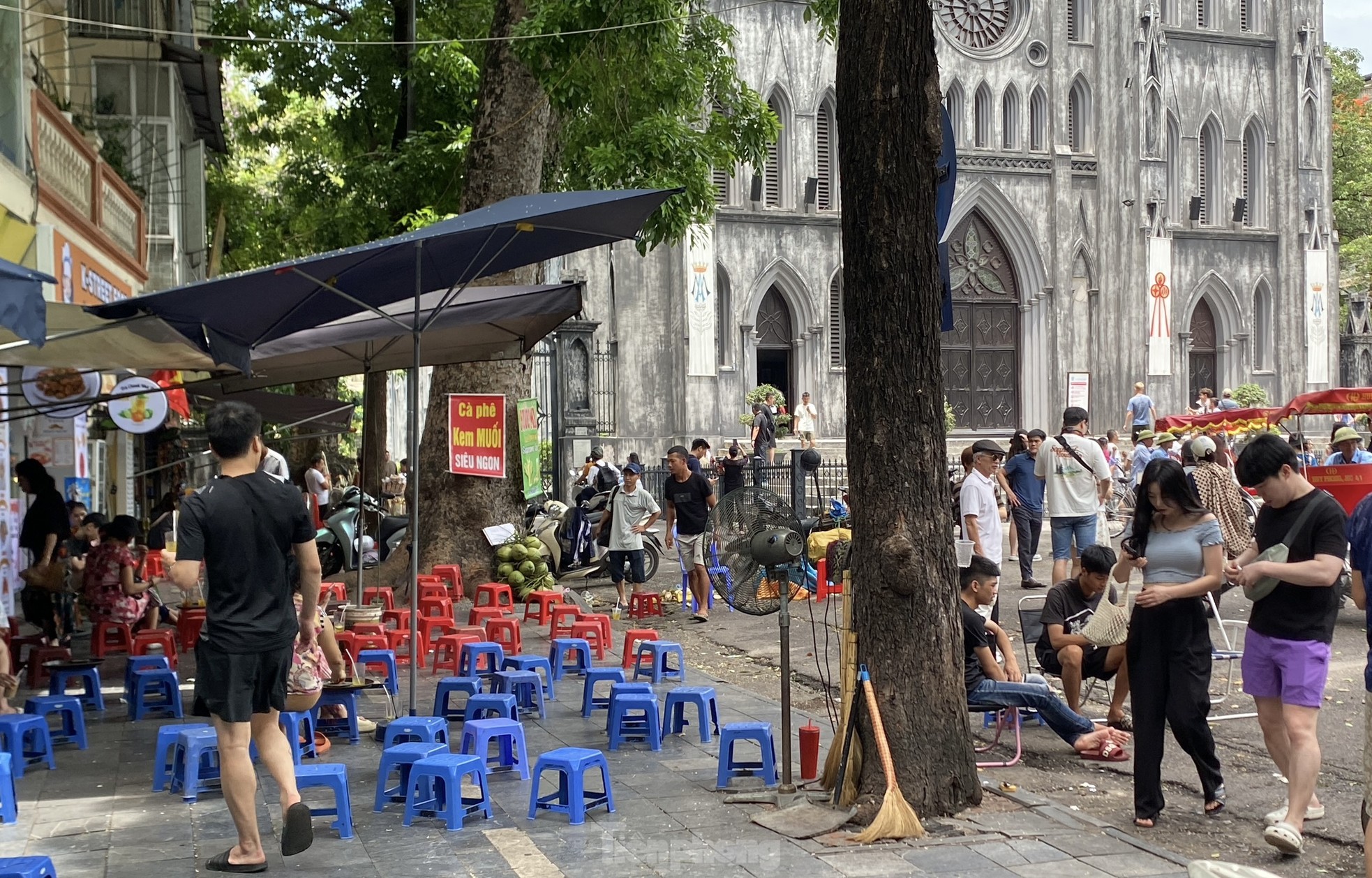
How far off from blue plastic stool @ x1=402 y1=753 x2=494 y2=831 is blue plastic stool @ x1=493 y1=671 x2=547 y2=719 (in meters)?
2.04

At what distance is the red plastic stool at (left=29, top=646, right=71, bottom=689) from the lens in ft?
31.0

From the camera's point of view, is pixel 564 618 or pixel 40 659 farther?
pixel 564 618

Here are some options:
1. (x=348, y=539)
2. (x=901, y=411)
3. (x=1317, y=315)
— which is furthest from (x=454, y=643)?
(x=1317, y=315)

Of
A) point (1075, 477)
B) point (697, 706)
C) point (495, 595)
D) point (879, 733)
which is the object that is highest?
point (1075, 477)

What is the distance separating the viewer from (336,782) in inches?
231

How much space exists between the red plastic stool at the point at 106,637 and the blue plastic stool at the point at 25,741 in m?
3.34

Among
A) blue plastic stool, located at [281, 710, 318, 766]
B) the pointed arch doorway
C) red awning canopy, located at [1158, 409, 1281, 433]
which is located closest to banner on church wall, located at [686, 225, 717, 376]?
the pointed arch doorway

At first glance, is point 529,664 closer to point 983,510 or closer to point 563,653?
point 563,653

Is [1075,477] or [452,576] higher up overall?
[1075,477]

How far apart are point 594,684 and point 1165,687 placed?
154 inches

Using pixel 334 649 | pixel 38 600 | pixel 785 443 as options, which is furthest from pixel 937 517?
pixel 785 443

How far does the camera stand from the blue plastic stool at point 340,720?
7570 mm

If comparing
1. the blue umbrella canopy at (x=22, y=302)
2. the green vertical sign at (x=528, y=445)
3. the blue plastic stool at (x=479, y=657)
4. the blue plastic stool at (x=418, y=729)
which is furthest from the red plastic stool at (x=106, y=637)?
the green vertical sign at (x=528, y=445)

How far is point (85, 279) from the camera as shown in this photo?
48.2ft
